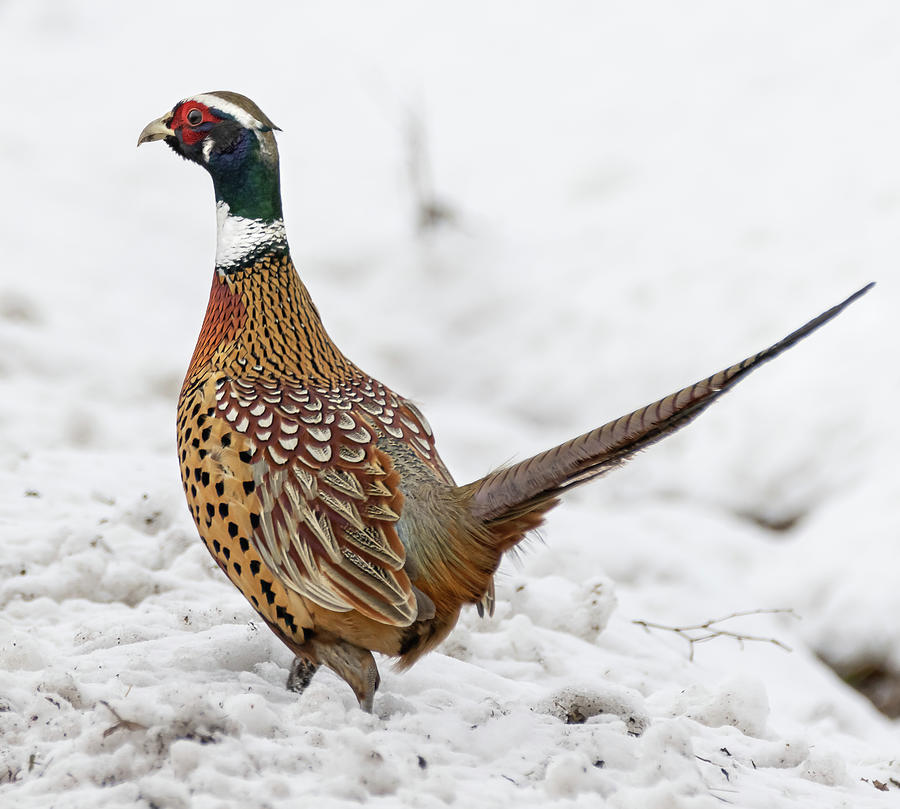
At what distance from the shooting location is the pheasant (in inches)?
122

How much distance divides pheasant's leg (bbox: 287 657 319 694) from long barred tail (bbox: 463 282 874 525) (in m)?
0.72

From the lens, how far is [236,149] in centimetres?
360

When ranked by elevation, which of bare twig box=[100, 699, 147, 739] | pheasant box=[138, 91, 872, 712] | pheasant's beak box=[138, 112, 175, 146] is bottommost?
→ bare twig box=[100, 699, 147, 739]

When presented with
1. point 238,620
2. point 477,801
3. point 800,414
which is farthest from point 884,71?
point 477,801

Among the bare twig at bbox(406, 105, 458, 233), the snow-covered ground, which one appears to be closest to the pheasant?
the snow-covered ground

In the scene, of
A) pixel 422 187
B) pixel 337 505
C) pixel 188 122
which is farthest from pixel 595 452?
pixel 422 187

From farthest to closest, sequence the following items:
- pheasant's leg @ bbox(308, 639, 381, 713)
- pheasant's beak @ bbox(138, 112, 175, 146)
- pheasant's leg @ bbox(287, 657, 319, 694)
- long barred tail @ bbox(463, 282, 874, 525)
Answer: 1. pheasant's beak @ bbox(138, 112, 175, 146)
2. pheasant's leg @ bbox(287, 657, 319, 694)
3. pheasant's leg @ bbox(308, 639, 381, 713)
4. long barred tail @ bbox(463, 282, 874, 525)

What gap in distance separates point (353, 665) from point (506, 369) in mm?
5866

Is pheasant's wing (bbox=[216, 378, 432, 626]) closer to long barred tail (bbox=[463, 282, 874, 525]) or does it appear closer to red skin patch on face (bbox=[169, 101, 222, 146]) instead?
long barred tail (bbox=[463, 282, 874, 525])

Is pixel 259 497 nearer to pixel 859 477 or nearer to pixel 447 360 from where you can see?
pixel 859 477

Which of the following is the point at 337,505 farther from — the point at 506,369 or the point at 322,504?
the point at 506,369

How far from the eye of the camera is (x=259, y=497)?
320cm

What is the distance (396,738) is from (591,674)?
135 centimetres

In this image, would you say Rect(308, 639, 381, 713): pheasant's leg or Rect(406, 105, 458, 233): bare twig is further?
Rect(406, 105, 458, 233): bare twig
